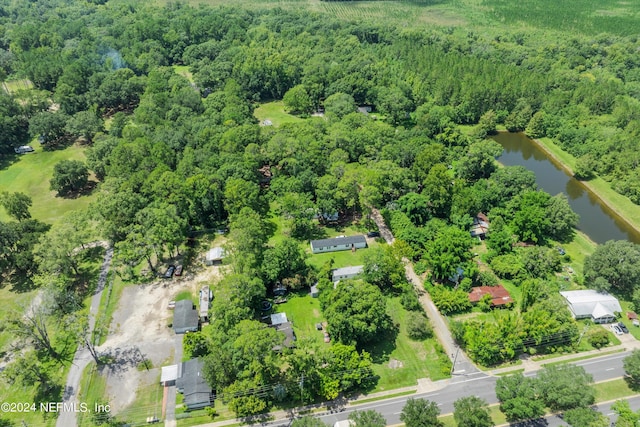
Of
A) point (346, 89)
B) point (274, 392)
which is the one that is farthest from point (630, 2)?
point (274, 392)

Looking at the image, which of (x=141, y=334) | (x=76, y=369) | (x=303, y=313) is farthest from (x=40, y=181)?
(x=303, y=313)

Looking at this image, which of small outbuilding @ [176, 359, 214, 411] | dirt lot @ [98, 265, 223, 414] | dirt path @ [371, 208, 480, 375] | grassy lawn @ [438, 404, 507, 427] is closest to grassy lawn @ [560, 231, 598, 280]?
dirt path @ [371, 208, 480, 375]

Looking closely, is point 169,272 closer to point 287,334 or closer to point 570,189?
point 287,334

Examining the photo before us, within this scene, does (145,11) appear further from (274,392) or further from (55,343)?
(274,392)

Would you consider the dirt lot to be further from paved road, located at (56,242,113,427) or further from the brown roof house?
the brown roof house

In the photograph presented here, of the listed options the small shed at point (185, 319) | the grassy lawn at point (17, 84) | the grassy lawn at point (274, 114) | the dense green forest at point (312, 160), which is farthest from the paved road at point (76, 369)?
the grassy lawn at point (17, 84)

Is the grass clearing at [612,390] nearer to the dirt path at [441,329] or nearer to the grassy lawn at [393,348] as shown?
the dirt path at [441,329]
